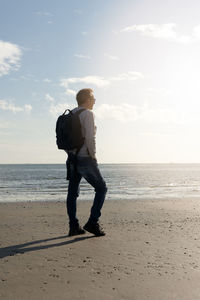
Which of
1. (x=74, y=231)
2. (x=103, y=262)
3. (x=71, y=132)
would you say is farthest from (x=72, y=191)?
(x=103, y=262)

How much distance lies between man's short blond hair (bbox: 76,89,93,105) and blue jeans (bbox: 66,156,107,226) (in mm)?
986

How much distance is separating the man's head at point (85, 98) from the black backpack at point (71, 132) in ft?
0.69

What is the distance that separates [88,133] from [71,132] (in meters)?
0.28

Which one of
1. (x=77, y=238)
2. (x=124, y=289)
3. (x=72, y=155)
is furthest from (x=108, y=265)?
(x=72, y=155)

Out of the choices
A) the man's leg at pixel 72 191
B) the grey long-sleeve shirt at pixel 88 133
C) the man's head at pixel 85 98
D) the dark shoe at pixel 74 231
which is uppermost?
the man's head at pixel 85 98

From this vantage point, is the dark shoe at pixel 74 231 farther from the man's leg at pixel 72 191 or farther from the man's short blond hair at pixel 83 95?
the man's short blond hair at pixel 83 95

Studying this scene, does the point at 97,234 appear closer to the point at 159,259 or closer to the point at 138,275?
the point at 159,259

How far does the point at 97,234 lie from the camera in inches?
226

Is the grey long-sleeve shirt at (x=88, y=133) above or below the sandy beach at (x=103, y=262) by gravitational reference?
A: above

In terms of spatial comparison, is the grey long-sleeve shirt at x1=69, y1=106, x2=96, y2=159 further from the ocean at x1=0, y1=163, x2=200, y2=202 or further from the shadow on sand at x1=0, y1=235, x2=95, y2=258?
the ocean at x1=0, y1=163, x2=200, y2=202

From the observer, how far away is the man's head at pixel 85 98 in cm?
576

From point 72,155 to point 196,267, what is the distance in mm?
2664

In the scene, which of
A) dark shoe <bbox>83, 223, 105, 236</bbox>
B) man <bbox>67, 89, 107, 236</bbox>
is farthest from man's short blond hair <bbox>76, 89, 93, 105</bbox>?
dark shoe <bbox>83, 223, 105, 236</bbox>

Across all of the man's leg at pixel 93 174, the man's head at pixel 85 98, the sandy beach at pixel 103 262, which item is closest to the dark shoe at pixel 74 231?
the sandy beach at pixel 103 262
